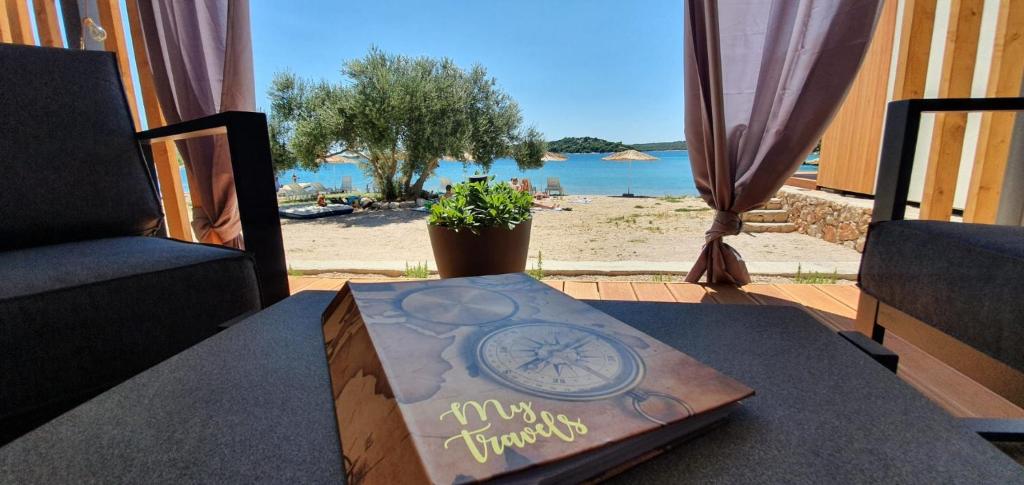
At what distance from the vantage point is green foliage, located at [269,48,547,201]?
289 inches

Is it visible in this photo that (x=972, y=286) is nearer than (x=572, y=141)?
Yes

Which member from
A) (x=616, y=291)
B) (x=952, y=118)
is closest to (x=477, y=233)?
(x=616, y=291)

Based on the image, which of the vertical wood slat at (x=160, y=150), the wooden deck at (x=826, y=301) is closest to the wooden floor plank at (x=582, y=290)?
the wooden deck at (x=826, y=301)

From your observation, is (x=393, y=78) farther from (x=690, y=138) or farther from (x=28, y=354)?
(x=28, y=354)

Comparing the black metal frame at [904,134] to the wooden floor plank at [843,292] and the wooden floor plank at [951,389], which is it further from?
the wooden floor plank at [843,292]

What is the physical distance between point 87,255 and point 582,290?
4.41ft

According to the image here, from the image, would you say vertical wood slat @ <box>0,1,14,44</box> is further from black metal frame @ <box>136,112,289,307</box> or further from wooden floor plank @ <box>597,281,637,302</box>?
wooden floor plank @ <box>597,281,637,302</box>

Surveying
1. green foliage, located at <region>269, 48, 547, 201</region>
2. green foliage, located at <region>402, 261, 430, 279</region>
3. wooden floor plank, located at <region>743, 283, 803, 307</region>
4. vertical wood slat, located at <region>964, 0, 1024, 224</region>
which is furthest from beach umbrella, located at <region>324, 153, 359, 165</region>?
vertical wood slat, located at <region>964, 0, 1024, 224</region>

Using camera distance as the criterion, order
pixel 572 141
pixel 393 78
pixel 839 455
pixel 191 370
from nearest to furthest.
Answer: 1. pixel 839 455
2. pixel 191 370
3. pixel 393 78
4. pixel 572 141

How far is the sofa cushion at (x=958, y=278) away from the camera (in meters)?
0.64

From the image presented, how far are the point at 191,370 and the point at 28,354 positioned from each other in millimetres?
402

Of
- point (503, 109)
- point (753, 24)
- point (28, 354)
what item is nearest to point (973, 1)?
point (753, 24)

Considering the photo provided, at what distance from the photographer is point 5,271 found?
2.33ft

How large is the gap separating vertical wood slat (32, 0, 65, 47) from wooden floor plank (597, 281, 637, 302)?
2.71 metres
